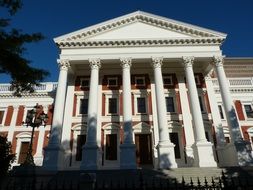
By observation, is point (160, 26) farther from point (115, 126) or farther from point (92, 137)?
point (92, 137)

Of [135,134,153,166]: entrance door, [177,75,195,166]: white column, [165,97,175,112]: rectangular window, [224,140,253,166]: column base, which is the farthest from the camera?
Answer: [165,97,175,112]: rectangular window

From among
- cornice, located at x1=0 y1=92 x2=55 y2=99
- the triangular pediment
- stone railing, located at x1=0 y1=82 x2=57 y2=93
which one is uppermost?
the triangular pediment

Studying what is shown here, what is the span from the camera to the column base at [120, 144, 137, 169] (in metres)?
20.9

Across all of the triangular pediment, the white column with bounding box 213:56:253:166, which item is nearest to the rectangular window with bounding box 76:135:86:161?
the triangular pediment

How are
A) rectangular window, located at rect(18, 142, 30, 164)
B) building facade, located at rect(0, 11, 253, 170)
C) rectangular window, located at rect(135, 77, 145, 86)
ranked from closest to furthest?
building facade, located at rect(0, 11, 253, 170) < rectangular window, located at rect(18, 142, 30, 164) < rectangular window, located at rect(135, 77, 145, 86)

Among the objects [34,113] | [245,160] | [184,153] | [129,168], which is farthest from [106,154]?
[245,160]

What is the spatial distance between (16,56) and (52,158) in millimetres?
11555

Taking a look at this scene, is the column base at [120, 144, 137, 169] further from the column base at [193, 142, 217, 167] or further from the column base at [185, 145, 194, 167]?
the column base at [185, 145, 194, 167]

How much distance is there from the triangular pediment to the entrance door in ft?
33.7

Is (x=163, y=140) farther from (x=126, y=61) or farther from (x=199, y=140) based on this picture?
(x=126, y=61)

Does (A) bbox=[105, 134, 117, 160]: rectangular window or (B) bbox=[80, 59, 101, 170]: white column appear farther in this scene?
(A) bbox=[105, 134, 117, 160]: rectangular window

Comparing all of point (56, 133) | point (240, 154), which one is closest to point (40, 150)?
point (56, 133)

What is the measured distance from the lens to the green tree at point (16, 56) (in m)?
12.2

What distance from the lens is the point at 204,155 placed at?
21.7 metres
